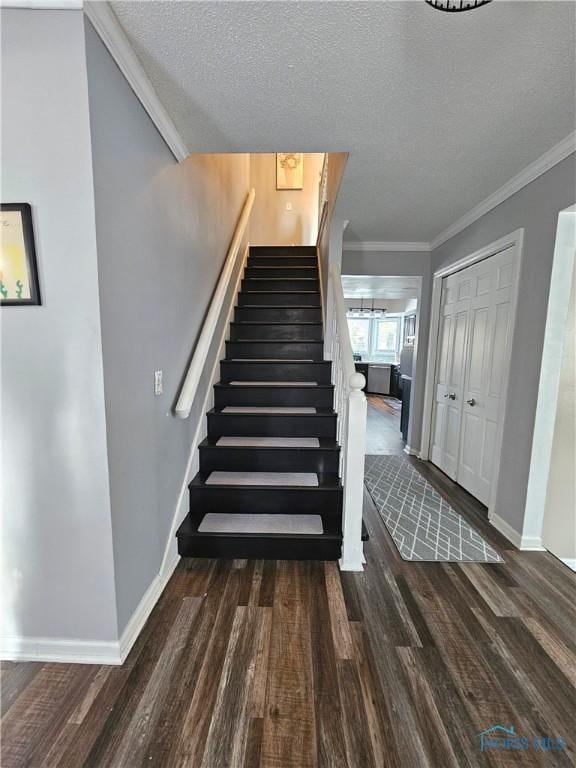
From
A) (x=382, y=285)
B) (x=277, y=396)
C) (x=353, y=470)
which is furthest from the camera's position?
(x=382, y=285)

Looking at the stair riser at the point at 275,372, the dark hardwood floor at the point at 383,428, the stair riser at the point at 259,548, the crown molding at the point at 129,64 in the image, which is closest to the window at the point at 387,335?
the dark hardwood floor at the point at 383,428

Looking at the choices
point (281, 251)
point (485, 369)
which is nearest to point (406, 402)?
point (485, 369)

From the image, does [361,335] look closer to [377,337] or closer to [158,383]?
[377,337]

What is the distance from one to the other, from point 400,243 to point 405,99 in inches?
93.0

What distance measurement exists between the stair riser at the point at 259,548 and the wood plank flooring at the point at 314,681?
124mm

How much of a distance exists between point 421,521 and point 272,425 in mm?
1331

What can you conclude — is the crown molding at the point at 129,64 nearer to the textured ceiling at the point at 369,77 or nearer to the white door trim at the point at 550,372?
the textured ceiling at the point at 369,77

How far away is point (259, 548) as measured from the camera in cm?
191

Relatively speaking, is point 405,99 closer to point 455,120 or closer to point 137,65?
point 455,120

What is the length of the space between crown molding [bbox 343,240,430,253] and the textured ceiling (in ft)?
5.19

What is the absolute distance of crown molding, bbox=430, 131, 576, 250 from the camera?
1.83 metres

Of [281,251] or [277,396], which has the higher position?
[281,251]

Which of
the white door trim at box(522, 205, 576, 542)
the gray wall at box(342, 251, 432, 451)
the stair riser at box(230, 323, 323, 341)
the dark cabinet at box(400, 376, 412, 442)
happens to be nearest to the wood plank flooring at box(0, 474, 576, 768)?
the white door trim at box(522, 205, 576, 542)

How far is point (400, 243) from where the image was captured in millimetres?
3711
